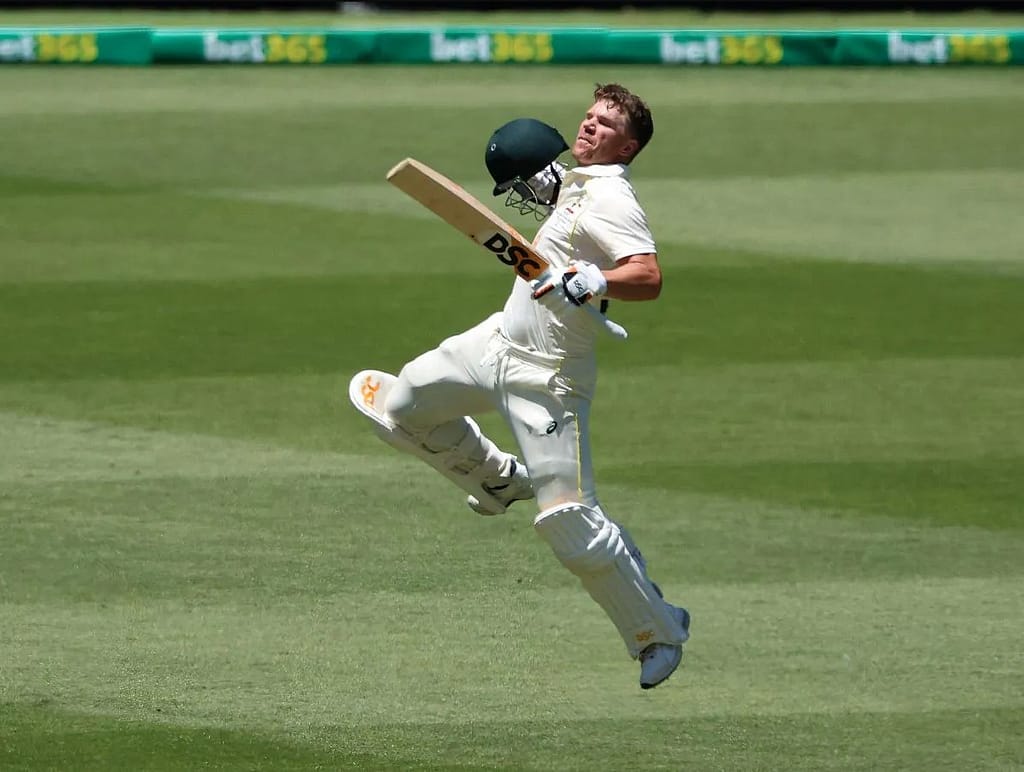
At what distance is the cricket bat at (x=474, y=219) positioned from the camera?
232 inches

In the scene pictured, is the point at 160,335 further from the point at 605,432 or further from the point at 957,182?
the point at 957,182

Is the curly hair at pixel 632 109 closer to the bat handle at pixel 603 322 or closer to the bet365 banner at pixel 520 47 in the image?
the bat handle at pixel 603 322

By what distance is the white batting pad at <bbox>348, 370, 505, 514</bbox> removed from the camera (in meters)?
6.68

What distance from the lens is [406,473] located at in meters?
8.65

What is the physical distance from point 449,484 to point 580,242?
2.59m

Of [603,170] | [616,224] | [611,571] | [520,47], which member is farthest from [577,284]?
[520,47]

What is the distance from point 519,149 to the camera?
621 cm

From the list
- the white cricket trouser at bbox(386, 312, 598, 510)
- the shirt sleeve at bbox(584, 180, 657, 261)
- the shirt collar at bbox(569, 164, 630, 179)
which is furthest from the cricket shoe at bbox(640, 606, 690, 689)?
the shirt collar at bbox(569, 164, 630, 179)

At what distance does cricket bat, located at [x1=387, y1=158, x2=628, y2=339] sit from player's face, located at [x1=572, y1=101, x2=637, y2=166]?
458mm

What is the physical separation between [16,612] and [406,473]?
7.52 feet

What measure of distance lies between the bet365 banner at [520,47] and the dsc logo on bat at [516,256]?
42.6 feet

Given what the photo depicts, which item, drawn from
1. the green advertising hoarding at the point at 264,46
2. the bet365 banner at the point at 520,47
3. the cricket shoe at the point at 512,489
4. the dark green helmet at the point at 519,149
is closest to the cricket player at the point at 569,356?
the dark green helmet at the point at 519,149

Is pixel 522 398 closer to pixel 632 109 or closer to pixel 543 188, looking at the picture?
pixel 543 188

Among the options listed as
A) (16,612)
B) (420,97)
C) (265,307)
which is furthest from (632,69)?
(16,612)
